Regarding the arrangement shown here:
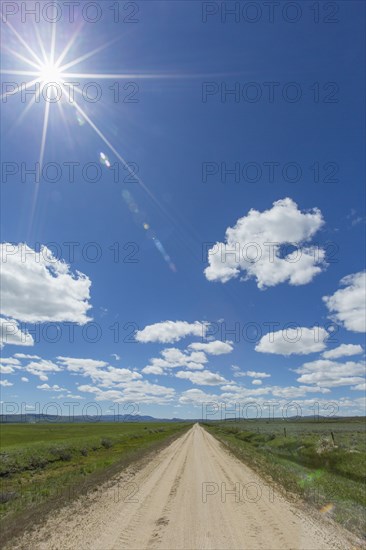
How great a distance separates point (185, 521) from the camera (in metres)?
10.8

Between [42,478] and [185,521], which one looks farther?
[42,478]

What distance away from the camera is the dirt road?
9102 millimetres

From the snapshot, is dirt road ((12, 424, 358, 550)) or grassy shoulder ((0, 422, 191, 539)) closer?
dirt road ((12, 424, 358, 550))

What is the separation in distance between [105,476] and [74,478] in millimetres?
2257

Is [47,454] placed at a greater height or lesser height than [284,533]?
lesser

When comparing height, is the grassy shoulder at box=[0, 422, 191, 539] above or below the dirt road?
below

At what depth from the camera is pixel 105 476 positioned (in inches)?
782

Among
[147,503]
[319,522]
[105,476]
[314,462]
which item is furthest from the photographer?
[314,462]

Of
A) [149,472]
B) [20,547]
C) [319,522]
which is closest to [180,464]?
[149,472]

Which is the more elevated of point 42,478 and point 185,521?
point 185,521

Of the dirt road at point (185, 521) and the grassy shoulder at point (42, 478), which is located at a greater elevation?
the dirt road at point (185, 521)

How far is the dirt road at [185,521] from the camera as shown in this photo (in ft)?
29.9

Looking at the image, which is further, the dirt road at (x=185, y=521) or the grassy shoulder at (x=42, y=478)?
the grassy shoulder at (x=42, y=478)

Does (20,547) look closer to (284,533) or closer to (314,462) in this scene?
(284,533)
